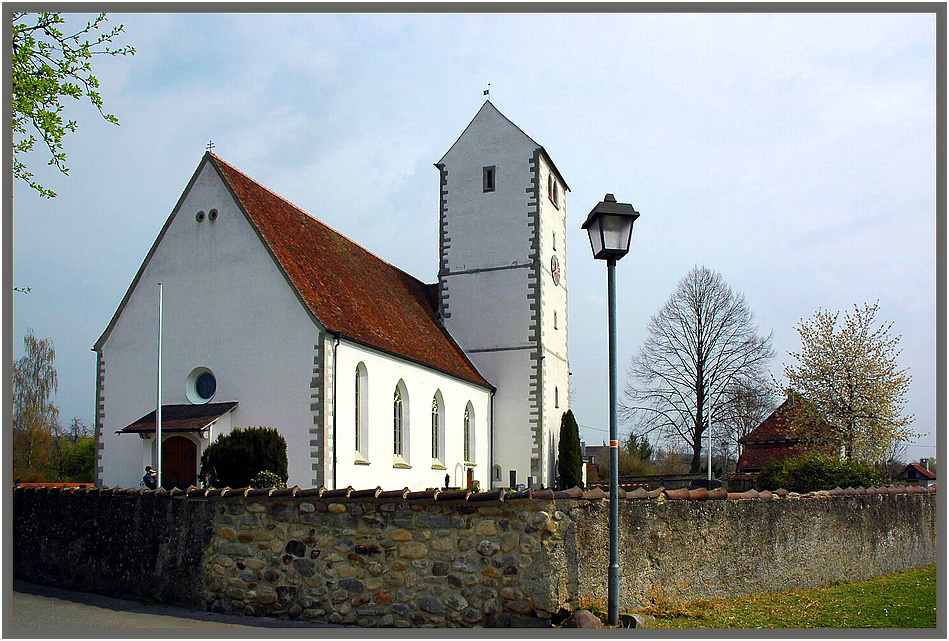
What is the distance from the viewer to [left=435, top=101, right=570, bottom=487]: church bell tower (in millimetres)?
33125

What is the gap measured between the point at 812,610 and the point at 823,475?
11.8m

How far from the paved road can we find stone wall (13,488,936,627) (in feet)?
0.79

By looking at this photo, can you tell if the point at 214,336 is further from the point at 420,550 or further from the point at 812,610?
the point at 812,610

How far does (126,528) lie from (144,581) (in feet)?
2.61

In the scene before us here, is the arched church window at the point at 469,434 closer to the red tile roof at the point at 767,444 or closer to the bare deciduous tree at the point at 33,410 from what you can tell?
the red tile roof at the point at 767,444

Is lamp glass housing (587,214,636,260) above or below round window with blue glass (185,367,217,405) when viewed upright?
above

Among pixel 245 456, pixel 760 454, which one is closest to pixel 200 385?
pixel 245 456

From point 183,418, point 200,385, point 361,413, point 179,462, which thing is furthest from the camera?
point 361,413

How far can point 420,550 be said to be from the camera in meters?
9.90

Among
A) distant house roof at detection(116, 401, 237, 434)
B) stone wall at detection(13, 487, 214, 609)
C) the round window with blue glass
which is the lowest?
stone wall at detection(13, 487, 214, 609)

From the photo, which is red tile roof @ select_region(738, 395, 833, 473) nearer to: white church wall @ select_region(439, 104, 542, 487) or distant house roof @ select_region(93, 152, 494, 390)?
white church wall @ select_region(439, 104, 542, 487)

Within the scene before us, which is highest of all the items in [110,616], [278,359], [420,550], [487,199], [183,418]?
[487,199]

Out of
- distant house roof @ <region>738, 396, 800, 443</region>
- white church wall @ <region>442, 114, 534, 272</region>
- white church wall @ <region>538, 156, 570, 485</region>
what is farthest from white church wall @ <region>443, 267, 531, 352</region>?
distant house roof @ <region>738, 396, 800, 443</region>

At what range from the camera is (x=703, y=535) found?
10.6 meters
